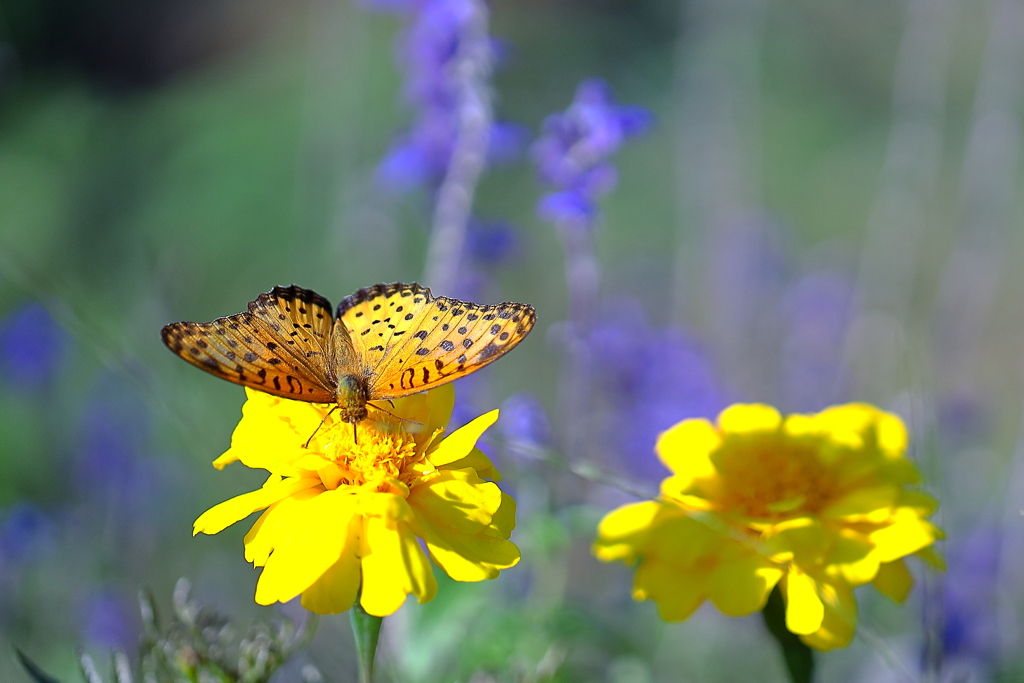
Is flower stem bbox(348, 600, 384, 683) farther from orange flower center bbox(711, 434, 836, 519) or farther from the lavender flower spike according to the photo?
the lavender flower spike

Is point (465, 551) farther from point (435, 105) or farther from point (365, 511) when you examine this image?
point (435, 105)

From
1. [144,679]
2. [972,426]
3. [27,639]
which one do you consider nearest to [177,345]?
[144,679]

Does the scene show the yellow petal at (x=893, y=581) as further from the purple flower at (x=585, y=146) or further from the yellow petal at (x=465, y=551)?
the purple flower at (x=585, y=146)

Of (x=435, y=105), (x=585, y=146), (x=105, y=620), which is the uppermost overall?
(x=435, y=105)

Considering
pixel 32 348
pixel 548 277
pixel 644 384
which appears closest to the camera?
pixel 32 348

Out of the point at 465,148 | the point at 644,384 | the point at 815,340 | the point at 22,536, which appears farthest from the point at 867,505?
the point at 815,340

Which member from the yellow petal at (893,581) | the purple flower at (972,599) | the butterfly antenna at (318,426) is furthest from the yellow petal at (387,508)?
the purple flower at (972,599)
